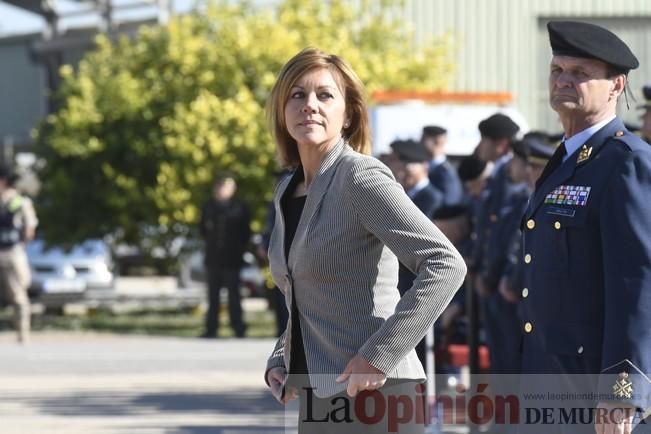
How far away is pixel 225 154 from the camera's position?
19.7m

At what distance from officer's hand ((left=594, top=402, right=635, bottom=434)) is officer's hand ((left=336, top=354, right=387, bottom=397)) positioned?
626 mm

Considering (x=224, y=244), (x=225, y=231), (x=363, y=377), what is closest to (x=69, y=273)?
(x=224, y=244)

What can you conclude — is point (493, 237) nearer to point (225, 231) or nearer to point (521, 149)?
point (521, 149)

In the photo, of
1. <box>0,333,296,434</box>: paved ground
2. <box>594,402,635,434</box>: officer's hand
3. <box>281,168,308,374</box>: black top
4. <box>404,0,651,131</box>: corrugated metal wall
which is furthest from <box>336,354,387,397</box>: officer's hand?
<box>404,0,651,131</box>: corrugated metal wall

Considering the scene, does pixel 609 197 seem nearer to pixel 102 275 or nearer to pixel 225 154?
pixel 225 154

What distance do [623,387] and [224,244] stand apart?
1469 centimetres

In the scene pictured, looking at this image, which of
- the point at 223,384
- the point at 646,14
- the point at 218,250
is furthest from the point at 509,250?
the point at 646,14

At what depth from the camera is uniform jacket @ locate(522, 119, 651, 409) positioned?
4.23 metres

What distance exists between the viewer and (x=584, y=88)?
4520 millimetres

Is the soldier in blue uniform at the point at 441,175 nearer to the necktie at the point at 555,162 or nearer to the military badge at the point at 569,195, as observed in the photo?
the necktie at the point at 555,162

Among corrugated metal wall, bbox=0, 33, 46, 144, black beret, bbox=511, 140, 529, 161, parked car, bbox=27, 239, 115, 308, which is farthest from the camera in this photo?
corrugated metal wall, bbox=0, 33, 46, 144

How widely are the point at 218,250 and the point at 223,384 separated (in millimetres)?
5550

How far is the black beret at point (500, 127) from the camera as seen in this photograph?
10023 mm

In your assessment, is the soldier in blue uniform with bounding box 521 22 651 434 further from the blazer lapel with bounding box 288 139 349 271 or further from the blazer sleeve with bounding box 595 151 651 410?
the blazer lapel with bounding box 288 139 349 271
